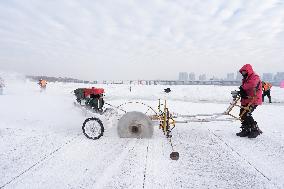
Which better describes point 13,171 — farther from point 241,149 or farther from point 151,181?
point 241,149

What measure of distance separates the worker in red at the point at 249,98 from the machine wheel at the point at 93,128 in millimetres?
3523

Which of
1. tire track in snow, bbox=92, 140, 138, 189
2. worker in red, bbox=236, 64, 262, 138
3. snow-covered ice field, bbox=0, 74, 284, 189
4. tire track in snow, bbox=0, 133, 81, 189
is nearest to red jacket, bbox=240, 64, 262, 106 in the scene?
worker in red, bbox=236, 64, 262, 138

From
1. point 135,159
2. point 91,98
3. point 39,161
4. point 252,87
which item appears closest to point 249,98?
point 252,87

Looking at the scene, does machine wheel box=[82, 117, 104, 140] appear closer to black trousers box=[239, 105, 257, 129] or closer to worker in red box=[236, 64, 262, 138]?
worker in red box=[236, 64, 262, 138]

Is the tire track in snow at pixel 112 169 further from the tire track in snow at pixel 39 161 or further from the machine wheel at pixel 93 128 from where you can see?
the tire track in snow at pixel 39 161

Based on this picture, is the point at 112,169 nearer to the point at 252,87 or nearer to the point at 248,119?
the point at 248,119

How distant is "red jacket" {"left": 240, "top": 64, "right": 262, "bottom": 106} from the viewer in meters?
6.79

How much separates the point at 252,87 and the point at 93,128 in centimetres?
414

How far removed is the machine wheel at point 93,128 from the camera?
6.32 metres

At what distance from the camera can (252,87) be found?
683 centimetres

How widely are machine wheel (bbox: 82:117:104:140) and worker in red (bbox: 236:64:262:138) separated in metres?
3.52

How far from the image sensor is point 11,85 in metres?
23.1

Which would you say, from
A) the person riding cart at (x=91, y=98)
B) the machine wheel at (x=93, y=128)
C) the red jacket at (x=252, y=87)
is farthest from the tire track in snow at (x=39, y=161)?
the red jacket at (x=252, y=87)

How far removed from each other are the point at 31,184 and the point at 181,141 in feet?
11.8
